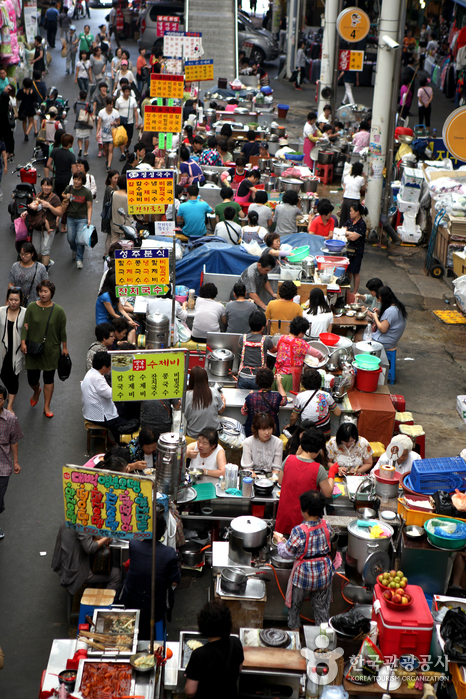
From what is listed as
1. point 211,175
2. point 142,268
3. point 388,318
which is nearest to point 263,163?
point 211,175

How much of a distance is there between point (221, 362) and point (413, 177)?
26.6ft

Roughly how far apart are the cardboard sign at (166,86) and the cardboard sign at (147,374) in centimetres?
908

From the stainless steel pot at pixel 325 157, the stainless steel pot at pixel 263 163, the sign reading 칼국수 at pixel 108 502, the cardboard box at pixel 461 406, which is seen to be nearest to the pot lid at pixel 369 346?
the cardboard box at pixel 461 406

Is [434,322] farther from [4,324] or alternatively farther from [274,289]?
[4,324]

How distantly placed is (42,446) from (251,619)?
375cm

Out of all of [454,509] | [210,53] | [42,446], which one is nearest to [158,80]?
[42,446]

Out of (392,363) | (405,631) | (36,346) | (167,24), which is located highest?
(167,24)

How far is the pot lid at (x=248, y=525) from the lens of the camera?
6.21 m

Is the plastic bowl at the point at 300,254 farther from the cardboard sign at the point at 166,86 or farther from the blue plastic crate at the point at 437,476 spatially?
the blue plastic crate at the point at 437,476

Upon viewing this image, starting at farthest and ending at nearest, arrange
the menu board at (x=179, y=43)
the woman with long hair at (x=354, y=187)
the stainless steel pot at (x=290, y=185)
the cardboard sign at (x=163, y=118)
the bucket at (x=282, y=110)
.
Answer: the bucket at (x=282, y=110) < the menu board at (x=179, y=43) < the stainless steel pot at (x=290, y=185) < the woman with long hair at (x=354, y=187) < the cardboard sign at (x=163, y=118)

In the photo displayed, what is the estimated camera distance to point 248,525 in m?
6.29

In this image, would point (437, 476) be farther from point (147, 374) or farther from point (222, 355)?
point (222, 355)

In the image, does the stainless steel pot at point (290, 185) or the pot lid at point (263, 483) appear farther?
→ the stainless steel pot at point (290, 185)

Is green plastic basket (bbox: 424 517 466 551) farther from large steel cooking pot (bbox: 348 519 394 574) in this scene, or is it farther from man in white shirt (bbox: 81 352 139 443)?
man in white shirt (bbox: 81 352 139 443)
